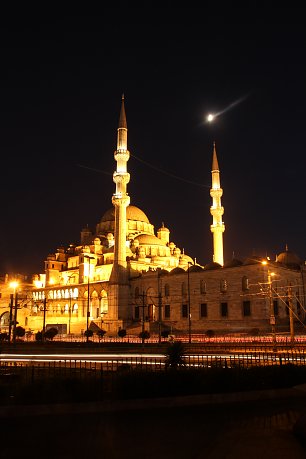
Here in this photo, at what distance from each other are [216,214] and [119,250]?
1547 centimetres

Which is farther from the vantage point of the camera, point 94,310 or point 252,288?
point 94,310

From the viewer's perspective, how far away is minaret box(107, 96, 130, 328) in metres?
51.5

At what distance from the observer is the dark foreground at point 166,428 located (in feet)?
22.2

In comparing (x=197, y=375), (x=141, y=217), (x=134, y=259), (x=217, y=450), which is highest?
(x=141, y=217)

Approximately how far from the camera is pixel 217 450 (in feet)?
22.3

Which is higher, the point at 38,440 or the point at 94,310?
the point at 94,310

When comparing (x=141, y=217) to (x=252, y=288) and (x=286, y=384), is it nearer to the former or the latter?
(x=252, y=288)

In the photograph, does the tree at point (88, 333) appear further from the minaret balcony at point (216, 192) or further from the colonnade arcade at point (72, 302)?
the minaret balcony at point (216, 192)

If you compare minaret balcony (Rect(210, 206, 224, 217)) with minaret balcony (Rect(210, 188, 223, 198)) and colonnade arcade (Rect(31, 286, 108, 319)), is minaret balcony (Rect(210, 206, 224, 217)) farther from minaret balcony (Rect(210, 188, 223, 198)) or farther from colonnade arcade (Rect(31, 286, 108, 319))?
colonnade arcade (Rect(31, 286, 108, 319))

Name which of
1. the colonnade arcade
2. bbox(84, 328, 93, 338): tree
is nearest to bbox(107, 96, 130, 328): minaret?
the colonnade arcade

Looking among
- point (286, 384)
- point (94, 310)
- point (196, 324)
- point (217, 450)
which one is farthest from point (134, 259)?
point (217, 450)

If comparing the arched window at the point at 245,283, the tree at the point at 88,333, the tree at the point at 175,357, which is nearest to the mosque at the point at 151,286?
the arched window at the point at 245,283

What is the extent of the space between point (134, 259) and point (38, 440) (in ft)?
178

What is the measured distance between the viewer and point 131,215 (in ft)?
255
